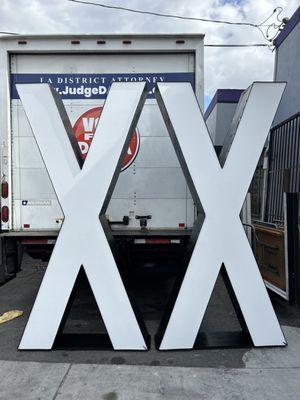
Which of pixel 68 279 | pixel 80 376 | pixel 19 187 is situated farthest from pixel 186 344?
pixel 19 187

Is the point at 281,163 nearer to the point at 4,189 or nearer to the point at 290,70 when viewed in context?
the point at 290,70

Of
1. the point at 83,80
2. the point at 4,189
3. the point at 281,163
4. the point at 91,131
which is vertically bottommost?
the point at 4,189

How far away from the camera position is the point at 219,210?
3855mm

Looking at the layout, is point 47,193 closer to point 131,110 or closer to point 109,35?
point 131,110

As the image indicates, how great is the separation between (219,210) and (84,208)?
4.53ft

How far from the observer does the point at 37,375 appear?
3.31m

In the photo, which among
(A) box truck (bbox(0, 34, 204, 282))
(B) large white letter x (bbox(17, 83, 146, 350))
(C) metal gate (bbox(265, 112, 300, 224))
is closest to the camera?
(B) large white letter x (bbox(17, 83, 146, 350))

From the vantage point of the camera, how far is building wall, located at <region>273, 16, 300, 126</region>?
680 centimetres

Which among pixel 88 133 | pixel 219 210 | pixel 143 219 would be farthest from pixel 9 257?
pixel 219 210

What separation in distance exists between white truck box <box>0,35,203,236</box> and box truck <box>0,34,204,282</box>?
12 millimetres

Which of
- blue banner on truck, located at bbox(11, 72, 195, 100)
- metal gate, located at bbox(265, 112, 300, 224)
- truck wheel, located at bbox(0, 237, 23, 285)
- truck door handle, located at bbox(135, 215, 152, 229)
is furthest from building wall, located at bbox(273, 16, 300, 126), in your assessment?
truck wheel, located at bbox(0, 237, 23, 285)

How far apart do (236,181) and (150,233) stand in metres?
1.22

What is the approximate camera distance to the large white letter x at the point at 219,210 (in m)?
3.81

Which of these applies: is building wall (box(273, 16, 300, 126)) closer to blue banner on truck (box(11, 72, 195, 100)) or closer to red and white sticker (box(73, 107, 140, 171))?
blue banner on truck (box(11, 72, 195, 100))
